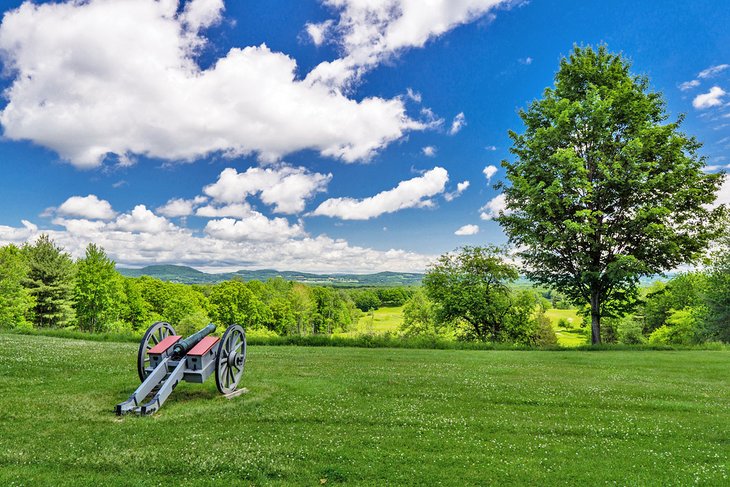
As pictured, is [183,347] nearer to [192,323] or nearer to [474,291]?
[474,291]

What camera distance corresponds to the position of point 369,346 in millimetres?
24094

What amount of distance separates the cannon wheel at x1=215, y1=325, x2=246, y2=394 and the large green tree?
59.0ft

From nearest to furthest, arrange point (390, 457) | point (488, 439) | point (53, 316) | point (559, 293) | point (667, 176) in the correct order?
point (390, 457), point (488, 439), point (667, 176), point (559, 293), point (53, 316)

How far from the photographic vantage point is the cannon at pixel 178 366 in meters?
9.12

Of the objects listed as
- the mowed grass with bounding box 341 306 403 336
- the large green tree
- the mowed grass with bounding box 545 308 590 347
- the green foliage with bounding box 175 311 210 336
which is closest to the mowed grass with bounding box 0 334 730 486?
the large green tree

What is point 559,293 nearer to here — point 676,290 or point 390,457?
point 390,457

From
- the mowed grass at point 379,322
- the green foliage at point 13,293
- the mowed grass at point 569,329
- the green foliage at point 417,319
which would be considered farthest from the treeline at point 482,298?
the mowed grass at point 569,329

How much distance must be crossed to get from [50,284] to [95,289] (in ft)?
17.5

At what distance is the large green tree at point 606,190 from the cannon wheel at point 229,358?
59.0 feet

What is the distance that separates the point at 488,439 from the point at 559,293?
68.1 ft

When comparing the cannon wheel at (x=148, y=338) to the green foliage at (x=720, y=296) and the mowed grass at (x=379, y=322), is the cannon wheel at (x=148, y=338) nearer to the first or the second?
the green foliage at (x=720, y=296)

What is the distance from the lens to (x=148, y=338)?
10.6 metres

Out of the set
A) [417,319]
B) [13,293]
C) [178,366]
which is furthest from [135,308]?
[178,366]

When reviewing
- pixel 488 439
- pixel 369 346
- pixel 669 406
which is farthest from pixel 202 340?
pixel 369 346
